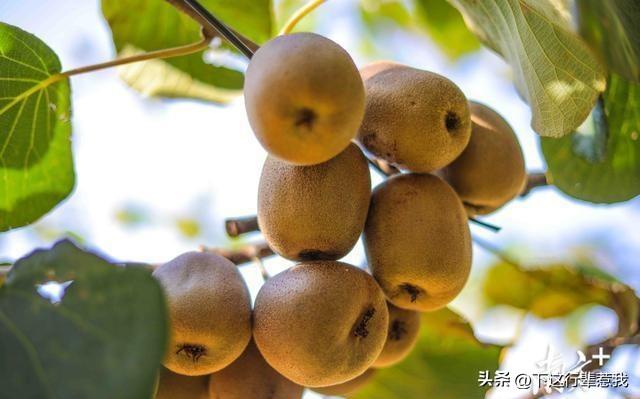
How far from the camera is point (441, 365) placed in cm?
166

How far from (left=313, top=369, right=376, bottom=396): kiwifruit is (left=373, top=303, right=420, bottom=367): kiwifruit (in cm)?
7

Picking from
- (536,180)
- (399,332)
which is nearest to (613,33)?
(399,332)

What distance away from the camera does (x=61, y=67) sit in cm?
147

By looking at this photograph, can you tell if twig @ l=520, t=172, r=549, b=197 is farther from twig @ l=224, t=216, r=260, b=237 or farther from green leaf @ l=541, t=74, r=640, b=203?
twig @ l=224, t=216, r=260, b=237

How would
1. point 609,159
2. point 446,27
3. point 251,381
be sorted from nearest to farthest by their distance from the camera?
point 251,381
point 609,159
point 446,27

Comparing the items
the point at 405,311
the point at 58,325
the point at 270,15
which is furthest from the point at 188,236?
the point at 58,325

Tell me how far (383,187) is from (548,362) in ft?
1.92

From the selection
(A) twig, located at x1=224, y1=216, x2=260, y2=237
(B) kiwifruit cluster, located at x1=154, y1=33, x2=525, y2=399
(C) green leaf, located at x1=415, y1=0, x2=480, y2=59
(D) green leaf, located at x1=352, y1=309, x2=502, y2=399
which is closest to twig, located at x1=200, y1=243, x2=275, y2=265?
(A) twig, located at x1=224, y1=216, x2=260, y2=237

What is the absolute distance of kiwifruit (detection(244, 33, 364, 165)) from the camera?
3.14 ft

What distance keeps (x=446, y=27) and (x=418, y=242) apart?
3.55 feet

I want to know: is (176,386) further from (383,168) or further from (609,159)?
(609,159)

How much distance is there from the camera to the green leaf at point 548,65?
1.20 metres

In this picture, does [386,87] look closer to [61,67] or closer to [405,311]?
[405,311]

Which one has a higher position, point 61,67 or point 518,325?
point 61,67
